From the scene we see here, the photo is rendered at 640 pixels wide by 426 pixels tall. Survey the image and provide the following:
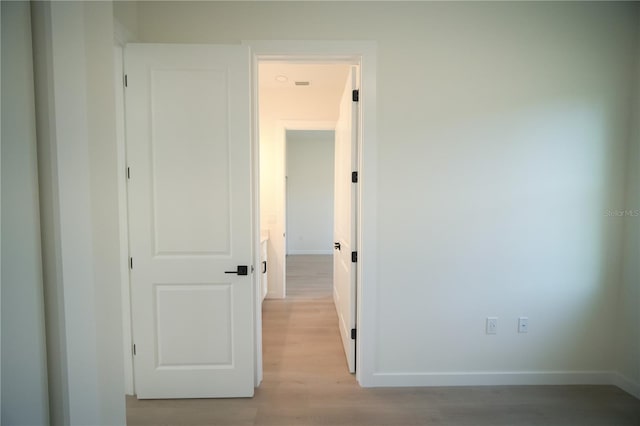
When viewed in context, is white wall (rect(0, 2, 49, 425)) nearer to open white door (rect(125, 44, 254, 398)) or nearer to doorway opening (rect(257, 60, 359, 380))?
open white door (rect(125, 44, 254, 398))

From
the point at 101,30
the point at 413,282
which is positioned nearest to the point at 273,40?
the point at 101,30

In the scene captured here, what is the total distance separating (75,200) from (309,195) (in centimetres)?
652

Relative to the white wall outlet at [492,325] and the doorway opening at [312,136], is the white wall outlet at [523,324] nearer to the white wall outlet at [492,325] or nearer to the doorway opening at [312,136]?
the white wall outlet at [492,325]

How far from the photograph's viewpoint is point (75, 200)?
2.17 feet

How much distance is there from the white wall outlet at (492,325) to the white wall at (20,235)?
236cm

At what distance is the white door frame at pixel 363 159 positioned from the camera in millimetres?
1841

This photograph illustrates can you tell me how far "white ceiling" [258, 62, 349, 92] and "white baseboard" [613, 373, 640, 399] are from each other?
11.2 feet

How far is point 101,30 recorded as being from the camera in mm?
757

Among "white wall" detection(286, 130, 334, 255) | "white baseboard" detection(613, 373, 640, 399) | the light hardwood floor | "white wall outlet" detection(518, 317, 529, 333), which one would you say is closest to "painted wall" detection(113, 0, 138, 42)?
the light hardwood floor

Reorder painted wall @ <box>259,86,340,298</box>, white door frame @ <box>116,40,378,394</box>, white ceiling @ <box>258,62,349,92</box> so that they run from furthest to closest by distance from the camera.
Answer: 1. painted wall @ <box>259,86,340,298</box>
2. white ceiling @ <box>258,62,349,92</box>
3. white door frame @ <box>116,40,378,394</box>

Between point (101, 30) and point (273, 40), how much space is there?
1310 mm

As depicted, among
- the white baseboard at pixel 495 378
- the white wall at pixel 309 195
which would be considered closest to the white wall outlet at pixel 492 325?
the white baseboard at pixel 495 378

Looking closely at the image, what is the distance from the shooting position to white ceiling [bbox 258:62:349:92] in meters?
2.77

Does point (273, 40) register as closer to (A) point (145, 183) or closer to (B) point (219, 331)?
(A) point (145, 183)
